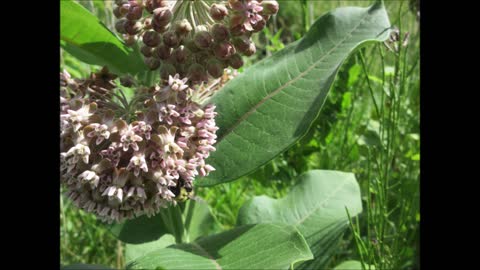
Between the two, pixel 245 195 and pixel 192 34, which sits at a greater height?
pixel 192 34

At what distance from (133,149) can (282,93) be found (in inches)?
11.7

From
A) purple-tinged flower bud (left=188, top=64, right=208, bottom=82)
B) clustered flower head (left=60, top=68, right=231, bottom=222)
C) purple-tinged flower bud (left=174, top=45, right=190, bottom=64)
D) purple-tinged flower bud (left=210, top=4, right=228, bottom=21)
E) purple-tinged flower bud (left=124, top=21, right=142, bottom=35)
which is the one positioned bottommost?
clustered flower head (left=60, top=68, right=231, bottom=222)

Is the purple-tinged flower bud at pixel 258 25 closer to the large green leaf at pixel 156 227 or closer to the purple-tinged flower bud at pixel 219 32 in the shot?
the purple-tinged flower bud at pixel 219 32

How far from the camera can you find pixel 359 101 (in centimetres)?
202

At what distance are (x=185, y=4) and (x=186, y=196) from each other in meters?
0.30

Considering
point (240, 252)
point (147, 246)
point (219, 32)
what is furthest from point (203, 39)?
point (147, 246)

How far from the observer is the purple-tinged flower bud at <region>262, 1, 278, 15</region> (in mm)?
886

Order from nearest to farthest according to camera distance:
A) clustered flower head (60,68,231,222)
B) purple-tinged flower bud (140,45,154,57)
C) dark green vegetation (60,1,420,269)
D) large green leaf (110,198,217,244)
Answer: clustered flower head (60,68,231,222), purple-tinged flower bud (140,45,154,57), large green leaf (110,198,217,244), dark green vegetation (60,1,420,269)

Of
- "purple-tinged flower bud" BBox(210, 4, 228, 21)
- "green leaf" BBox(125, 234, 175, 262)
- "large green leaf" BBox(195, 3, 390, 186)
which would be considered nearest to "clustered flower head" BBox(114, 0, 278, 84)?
"purple-tinged flower bud" BBox(210, 4, 228, 21)

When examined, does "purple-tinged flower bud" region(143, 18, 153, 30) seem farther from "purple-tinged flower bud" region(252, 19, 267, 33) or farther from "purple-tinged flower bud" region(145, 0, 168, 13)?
"purple-tinged flower bud" region(252, 19, 267, 33)

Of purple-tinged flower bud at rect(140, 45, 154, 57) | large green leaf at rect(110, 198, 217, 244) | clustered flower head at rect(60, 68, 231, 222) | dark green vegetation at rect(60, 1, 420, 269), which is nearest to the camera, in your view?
clustered flower head at rect(60, 68, 231, 222)

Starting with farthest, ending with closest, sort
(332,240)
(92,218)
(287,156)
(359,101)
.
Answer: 1. (359,101)
2. (92,218)
3. (287,156)
4. (332,240)

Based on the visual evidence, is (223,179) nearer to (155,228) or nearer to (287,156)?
(155,228)

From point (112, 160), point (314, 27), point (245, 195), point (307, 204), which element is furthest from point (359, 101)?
point (112, 160)
